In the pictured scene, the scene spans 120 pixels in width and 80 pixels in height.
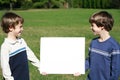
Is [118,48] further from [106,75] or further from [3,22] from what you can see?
[3,22]

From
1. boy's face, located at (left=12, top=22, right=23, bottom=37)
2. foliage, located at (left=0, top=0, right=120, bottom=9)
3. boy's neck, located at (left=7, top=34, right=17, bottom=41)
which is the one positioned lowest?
foliage, located at (left=0, top=0, right=120, bottom=9)

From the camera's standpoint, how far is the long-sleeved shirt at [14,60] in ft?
14.3

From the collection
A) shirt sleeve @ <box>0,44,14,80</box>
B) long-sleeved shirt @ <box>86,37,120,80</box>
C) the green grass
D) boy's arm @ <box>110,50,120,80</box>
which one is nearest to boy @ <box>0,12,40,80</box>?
shirt sleeve @ <box>0,44,14,80</box>

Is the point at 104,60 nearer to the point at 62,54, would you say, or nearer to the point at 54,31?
the point at 62,54

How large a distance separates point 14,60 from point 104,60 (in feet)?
3.41

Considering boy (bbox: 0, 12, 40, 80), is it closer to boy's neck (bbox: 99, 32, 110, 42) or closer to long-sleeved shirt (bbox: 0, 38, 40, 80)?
long-sleeved shirt (bbox: 0, 38, 40, 80)

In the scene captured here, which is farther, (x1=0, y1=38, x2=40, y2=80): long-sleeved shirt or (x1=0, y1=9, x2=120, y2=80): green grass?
(x1=0, y1=9, x2=120, y2=80): green grass

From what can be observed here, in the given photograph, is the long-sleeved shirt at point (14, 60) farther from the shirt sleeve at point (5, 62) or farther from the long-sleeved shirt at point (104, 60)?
the long-sleeved shirt at point (104, 60)

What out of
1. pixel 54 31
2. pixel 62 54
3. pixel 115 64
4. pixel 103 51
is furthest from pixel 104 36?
pixel 54 31

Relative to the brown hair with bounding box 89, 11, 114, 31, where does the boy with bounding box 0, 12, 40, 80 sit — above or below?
below

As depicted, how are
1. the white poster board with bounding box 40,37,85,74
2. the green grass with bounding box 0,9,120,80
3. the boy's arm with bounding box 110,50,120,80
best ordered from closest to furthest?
the boy's arm with bounding box 110,50,120,80, the white poster board with bounding box 40,37,85,74, the green grass with bounding box 0,9,120,80

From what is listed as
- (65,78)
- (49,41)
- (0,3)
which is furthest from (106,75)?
(0,3)

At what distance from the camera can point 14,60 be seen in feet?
14.8

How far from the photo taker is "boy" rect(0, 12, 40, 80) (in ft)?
14.3
